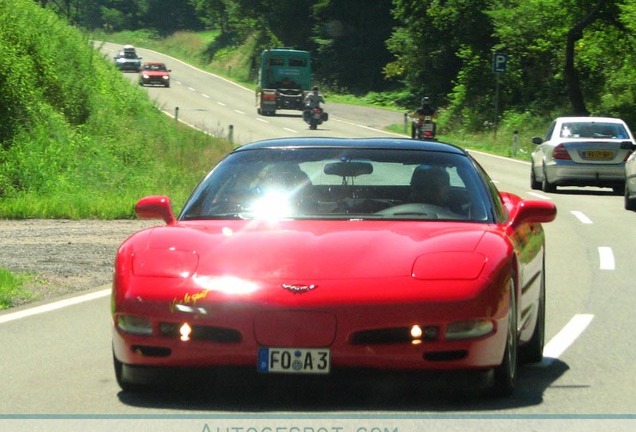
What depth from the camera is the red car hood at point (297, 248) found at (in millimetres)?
6566

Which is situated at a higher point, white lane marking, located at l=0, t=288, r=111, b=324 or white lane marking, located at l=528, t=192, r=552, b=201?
white lane marking, located at l=0, t=288, r=111, b=324

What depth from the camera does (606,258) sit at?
1567 cm

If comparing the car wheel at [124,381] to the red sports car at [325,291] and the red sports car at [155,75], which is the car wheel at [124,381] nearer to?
the red sports car at [325,291]

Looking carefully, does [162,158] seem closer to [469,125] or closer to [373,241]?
[373,241]

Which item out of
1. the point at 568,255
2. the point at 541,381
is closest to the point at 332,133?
the point at 568,255

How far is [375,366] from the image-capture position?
6344 millimetres

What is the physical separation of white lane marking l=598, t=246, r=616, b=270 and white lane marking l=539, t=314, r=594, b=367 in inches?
167

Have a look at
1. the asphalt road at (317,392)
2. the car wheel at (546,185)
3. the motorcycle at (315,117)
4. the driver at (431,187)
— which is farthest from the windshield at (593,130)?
the motorcycle at (315,117)

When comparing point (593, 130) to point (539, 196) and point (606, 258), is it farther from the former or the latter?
point (606, 258)

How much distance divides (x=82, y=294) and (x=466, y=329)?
6.08 m

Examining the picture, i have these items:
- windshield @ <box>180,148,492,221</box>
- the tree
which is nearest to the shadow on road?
windshield @ <box>180,148,492,221</box>

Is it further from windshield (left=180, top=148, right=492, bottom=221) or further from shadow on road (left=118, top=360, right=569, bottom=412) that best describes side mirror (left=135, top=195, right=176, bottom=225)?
shadow on road (left=118, top=360, right=569, bottom=412)

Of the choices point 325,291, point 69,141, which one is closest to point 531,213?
point 325,291

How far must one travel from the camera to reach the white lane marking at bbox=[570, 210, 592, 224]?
2152cm
